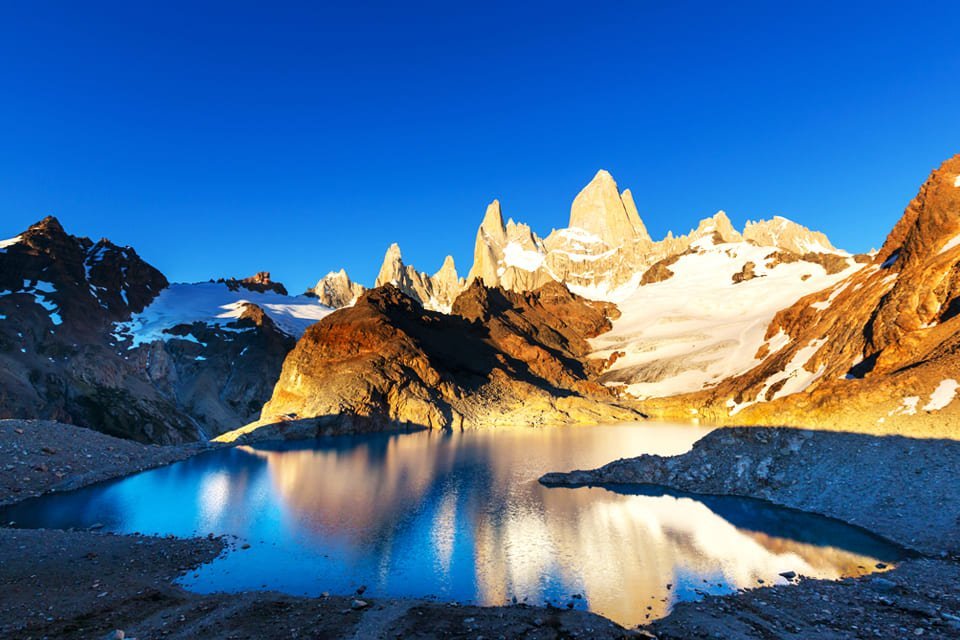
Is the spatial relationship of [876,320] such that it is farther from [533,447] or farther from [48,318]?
[48,318]

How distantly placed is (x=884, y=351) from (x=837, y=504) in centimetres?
2514

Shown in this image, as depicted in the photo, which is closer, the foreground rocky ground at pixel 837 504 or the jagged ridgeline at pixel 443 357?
the foreground rocky ground at pixel 837 504

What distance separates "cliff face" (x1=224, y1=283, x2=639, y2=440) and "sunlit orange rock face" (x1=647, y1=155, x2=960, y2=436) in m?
33.2

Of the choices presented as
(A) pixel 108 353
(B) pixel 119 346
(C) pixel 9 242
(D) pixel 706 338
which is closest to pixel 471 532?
(A) pixel 108 353

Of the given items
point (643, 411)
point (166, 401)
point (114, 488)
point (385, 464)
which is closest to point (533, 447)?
point (385, 464)

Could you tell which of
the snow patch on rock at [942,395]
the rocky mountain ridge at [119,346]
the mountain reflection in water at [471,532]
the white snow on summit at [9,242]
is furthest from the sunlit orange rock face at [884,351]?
the white snow on summit at [9,242]

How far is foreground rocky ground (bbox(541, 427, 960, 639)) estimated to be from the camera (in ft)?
48.4

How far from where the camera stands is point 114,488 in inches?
1697

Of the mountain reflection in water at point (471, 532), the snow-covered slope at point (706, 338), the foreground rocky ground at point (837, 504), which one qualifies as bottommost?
the mountain reflection in water at point (471, 532)

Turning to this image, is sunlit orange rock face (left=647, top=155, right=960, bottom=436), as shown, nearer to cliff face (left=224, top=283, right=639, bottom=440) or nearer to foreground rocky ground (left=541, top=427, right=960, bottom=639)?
foreground rocky ground (left=541, top=427, right=960, bottom=639)

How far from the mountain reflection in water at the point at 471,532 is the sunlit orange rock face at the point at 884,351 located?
930cm

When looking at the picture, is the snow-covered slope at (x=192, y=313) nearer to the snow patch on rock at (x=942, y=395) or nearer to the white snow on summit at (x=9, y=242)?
the white snow on summit at (x=9, y=242)

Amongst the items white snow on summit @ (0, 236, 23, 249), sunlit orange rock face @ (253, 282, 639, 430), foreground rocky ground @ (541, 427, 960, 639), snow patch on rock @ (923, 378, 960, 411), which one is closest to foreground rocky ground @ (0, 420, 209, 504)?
sunlit orange rock face @ (253, 282, 639, 430)

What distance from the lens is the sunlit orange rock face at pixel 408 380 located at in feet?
321
